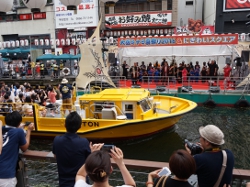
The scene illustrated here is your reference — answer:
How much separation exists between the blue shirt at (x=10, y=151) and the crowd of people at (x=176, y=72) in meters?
13.3

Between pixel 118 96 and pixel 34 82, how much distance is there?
1542cm

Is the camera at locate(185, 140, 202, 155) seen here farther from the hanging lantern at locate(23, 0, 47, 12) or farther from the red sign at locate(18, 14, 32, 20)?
the red sign at locate(18, 14, 32, 20)

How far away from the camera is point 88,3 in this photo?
103ft

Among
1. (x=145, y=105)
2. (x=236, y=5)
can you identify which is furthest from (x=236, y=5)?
(x=145, y=105)

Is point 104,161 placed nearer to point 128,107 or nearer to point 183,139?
point 128,107

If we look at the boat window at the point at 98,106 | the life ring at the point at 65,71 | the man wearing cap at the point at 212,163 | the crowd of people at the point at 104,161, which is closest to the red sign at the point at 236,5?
the life ring at the point at 65,71

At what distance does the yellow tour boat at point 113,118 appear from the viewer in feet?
29.2

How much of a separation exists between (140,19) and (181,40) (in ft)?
48.0

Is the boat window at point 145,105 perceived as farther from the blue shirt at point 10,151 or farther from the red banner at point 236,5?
the red banner at point 236,5

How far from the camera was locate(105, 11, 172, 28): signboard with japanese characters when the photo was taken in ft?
96.8

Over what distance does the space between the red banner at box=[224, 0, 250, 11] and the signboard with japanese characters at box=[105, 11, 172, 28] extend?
21.3 ft

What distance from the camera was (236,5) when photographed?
25312mm

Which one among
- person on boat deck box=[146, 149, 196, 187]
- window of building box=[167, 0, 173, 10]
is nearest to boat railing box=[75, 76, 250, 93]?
person on boat deck box=[146, 149, 196, 187]

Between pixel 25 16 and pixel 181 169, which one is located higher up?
pixel 25 16
